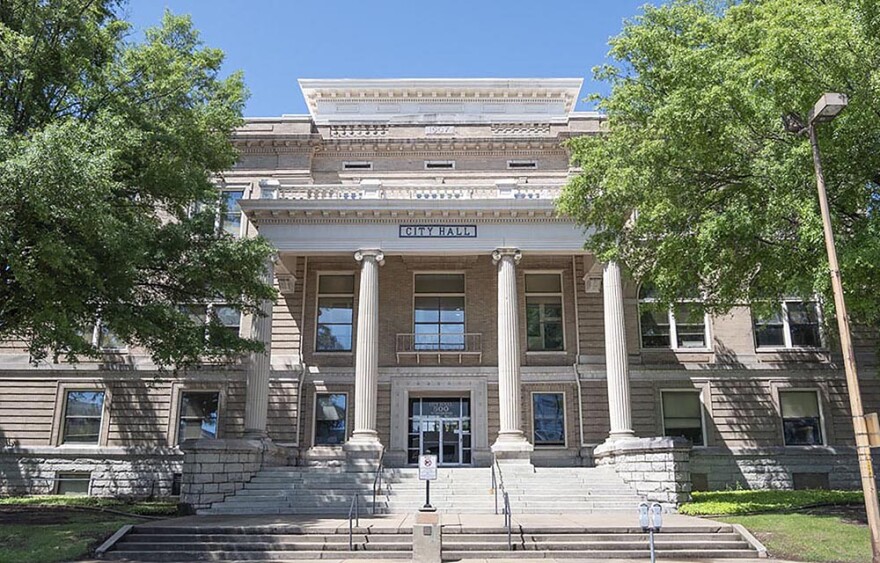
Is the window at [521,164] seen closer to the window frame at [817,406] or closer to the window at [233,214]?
the window at [233,214]

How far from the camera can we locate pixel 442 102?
3669 cm

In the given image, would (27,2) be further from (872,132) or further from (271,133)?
(872,132)

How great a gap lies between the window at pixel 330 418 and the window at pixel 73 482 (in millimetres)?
8942

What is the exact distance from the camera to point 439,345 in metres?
28.6

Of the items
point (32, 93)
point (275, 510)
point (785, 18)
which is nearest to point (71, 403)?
point (275, 510)

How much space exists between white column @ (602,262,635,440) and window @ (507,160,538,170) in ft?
25.5

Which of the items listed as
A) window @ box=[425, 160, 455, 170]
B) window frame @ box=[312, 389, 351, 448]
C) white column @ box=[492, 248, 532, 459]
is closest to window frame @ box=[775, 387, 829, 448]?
white column @ box=[492, 248, 532, 459]

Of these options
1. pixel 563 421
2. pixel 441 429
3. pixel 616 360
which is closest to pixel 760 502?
pixel 616 360

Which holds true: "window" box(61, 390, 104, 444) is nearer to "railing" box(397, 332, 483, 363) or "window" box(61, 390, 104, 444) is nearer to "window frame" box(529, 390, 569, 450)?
"railing" box(397, 332, 483, 363)

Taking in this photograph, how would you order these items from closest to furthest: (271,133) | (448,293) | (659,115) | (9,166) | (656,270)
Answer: (9,166)
(659,115)
(656,270)
(448,293)
(271,133)

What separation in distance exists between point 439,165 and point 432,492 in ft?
51.4

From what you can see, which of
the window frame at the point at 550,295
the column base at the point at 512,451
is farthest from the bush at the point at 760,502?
the window frame at the point at 550,295

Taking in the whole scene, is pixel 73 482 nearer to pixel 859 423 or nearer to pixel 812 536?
pixel 812 536

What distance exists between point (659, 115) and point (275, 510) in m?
14.8
